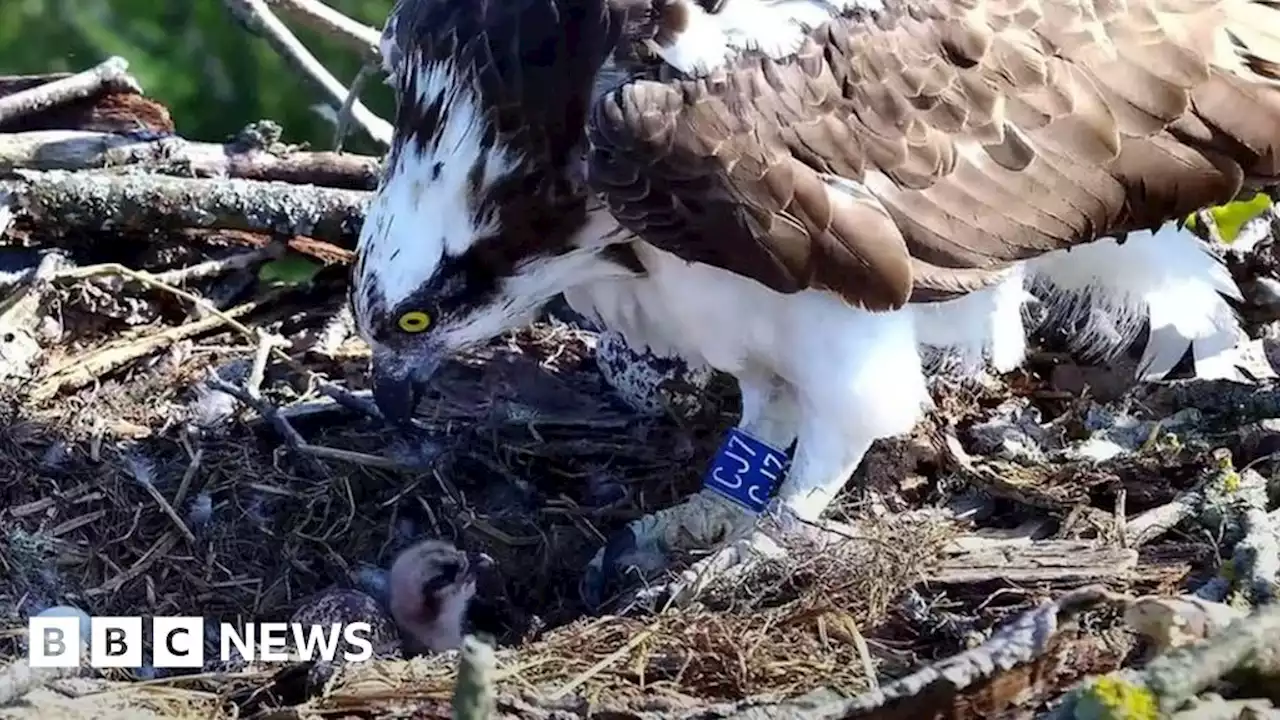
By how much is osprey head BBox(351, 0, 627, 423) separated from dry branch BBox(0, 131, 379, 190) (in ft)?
3.36

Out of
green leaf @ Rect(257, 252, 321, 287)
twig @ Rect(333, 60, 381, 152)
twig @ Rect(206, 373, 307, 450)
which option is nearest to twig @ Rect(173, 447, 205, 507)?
twig @ Rect(206, 373, 307, 450)

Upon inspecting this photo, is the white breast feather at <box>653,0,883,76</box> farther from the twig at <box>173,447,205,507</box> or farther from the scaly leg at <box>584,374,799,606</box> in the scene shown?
the twig at <box>173,447,205,507</box>

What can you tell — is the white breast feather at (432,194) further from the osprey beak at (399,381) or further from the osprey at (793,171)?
the osprey beak at (399,381)

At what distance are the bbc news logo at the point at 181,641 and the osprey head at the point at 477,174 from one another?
0.54 m

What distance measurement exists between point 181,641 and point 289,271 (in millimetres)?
1357

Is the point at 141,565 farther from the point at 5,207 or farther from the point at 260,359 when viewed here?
the point at 5,207

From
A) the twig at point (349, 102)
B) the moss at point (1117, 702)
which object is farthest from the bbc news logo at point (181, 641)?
the twig at point (349, 102)

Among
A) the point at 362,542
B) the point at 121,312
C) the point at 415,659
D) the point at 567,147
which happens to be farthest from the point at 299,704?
the point at 121,312

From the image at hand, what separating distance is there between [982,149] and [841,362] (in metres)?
0.44

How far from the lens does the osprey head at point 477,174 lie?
9.52 ft

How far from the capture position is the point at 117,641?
10.1 ft

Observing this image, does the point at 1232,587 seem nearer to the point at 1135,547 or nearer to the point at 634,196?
the point at 1135,547

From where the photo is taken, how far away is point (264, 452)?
3658mm

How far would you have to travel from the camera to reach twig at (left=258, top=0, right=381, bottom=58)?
4359 mm
